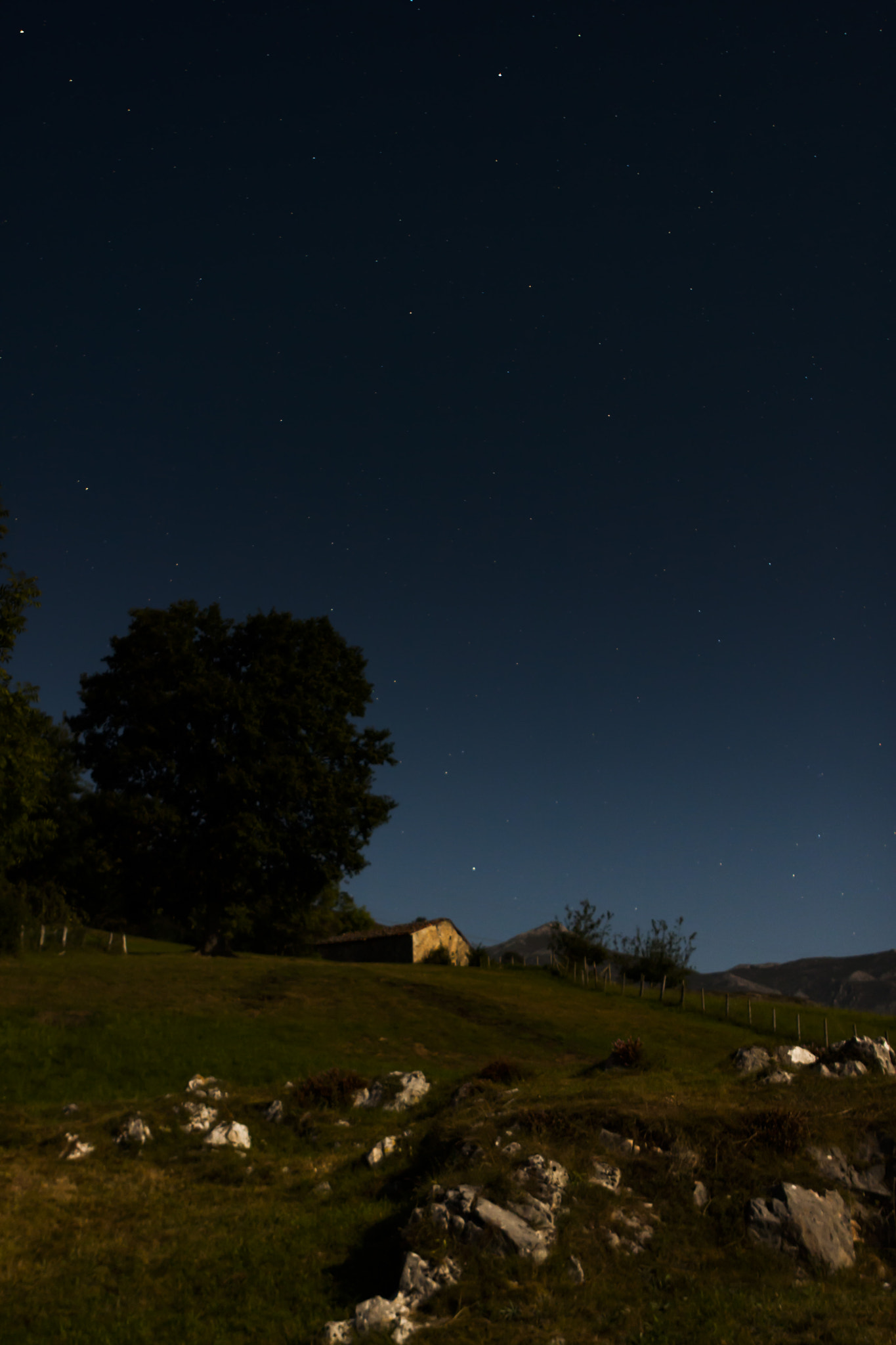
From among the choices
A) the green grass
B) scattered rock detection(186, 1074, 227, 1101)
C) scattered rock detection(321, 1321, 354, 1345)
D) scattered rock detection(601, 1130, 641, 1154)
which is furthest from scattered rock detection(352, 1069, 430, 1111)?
scattered rock detection(321, 1321, 354, 1345)

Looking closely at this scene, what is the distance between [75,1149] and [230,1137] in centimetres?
339

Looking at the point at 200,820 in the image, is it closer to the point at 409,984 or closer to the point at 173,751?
the point at 173,751

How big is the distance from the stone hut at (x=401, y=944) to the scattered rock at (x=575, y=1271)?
6989 cm

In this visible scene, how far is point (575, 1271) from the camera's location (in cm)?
1091

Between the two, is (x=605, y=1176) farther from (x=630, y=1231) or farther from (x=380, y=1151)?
(x=380, y=1151)

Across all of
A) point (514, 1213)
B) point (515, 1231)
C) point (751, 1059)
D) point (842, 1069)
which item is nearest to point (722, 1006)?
point (751, 1059)

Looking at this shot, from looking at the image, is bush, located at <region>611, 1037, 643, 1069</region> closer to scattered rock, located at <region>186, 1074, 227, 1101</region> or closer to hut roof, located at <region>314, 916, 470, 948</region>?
scattered rock, located at <region>186, 1074, 227, 1101</region>

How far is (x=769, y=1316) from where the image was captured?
9695 mm

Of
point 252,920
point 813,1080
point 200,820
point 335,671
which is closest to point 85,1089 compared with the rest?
point 813,1080

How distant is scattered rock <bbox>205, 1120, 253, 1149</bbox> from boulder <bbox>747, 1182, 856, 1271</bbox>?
12.1 meters

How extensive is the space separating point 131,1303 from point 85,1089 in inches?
635

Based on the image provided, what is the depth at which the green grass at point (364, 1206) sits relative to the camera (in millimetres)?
10281

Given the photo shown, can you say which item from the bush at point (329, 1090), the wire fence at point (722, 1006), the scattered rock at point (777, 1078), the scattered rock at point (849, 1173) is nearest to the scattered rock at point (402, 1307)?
the scattered rock at point (849, 1173)

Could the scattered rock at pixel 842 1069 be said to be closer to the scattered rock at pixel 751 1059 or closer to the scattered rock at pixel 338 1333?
the scattered rock at pixel 751 1059
